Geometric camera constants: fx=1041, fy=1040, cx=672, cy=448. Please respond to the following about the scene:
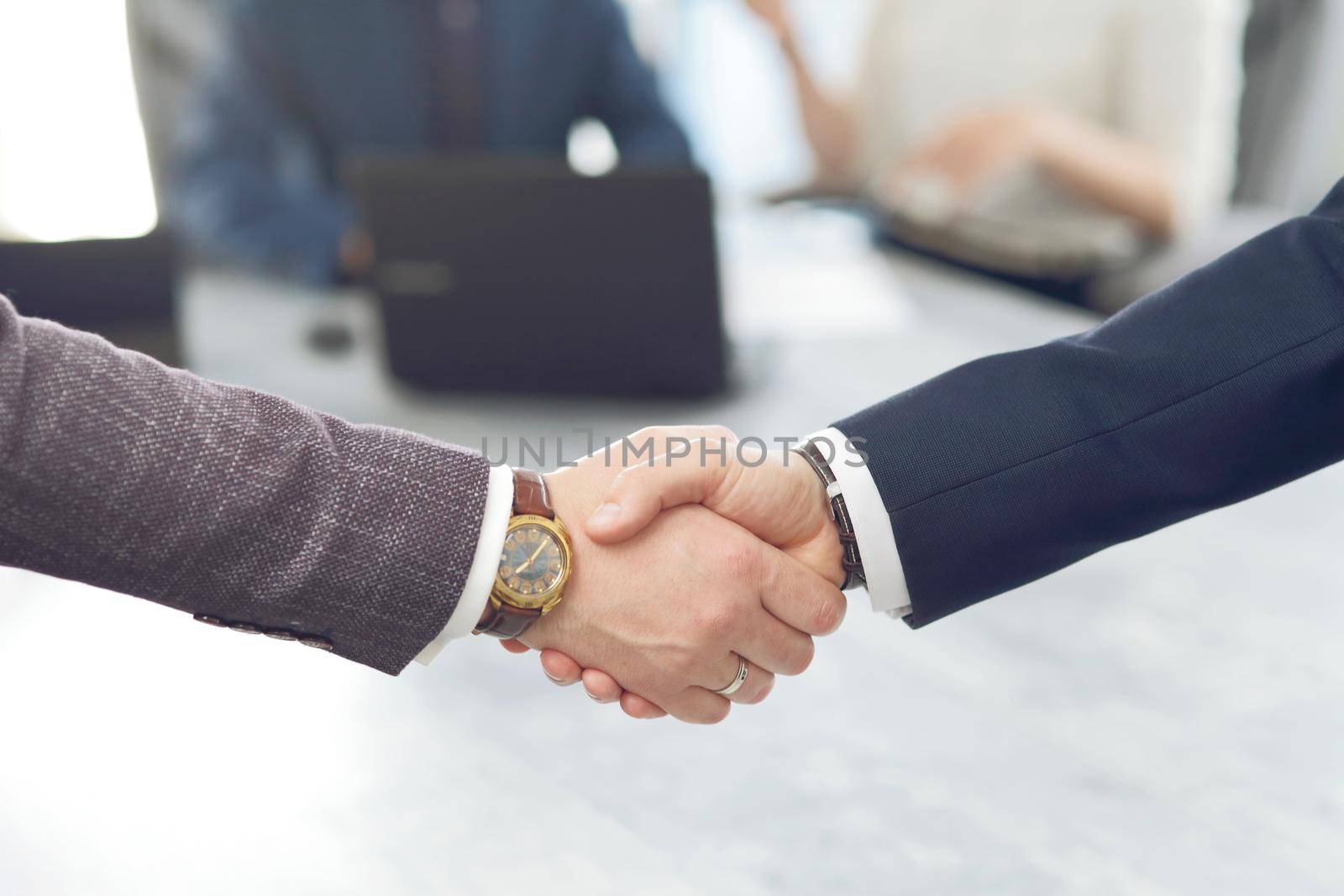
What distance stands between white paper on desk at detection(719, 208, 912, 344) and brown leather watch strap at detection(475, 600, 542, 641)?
1.82 feet

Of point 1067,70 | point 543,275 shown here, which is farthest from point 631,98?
point 543,275

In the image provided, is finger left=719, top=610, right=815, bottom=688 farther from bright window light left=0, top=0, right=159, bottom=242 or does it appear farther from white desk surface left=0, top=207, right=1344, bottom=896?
bright window light left=0, top=0, right=159, bottom=242

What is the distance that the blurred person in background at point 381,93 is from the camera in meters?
1.92

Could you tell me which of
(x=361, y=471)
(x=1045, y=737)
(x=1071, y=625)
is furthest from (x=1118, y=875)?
(x=361, y=471)

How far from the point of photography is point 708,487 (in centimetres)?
81

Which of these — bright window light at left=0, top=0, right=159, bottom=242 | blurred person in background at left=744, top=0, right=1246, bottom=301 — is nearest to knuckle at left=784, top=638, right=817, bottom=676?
blurred person in background at left=744, top=0, right=1246, bottom=301

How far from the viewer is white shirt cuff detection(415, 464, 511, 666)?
711 mm

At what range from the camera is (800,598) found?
771 millimetres

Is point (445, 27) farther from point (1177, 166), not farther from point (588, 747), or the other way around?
point (588, 747)

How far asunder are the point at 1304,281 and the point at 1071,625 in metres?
0.29

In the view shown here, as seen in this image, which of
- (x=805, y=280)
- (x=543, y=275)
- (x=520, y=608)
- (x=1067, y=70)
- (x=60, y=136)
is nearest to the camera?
(x=520, y=608)

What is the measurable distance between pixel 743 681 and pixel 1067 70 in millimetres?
1809

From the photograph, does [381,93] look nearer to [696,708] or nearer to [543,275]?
[543,275]

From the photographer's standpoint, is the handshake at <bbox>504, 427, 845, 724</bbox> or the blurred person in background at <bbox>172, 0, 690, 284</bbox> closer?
the handshake at <bbox>504, 427, 845, 724</bbox>
